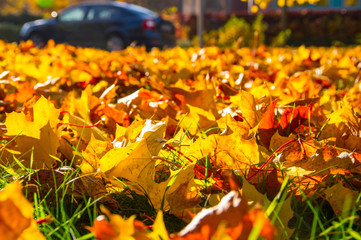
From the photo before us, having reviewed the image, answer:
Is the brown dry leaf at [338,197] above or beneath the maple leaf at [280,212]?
beneath

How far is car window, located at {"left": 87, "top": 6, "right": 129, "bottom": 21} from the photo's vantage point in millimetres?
16984

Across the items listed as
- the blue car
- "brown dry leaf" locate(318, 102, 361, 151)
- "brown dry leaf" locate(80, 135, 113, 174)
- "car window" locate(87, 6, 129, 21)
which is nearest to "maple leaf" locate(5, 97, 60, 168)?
"brown dry leaf" locate(80, 135, 113, 174)

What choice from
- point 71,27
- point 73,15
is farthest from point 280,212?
point 73,15

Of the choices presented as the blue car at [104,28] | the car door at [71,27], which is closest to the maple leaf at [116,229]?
the blue car at [104,28]

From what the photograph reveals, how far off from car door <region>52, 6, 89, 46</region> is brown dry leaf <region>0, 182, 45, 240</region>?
17.2 meters

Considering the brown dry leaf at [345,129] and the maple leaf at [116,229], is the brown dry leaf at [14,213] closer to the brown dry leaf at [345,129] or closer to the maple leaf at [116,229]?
the maple leaf at [116,229]

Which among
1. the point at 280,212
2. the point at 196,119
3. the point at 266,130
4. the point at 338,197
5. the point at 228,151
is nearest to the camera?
the point at 280,212

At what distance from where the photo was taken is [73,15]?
17.6 metres

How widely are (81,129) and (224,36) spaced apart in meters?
10.8

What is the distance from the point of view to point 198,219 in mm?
731

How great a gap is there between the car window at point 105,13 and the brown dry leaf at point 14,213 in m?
16.6

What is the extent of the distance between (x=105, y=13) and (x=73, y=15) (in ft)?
3.87

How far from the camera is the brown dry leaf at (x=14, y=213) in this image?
0.69 metres

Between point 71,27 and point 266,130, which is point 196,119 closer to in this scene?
point 266,130
